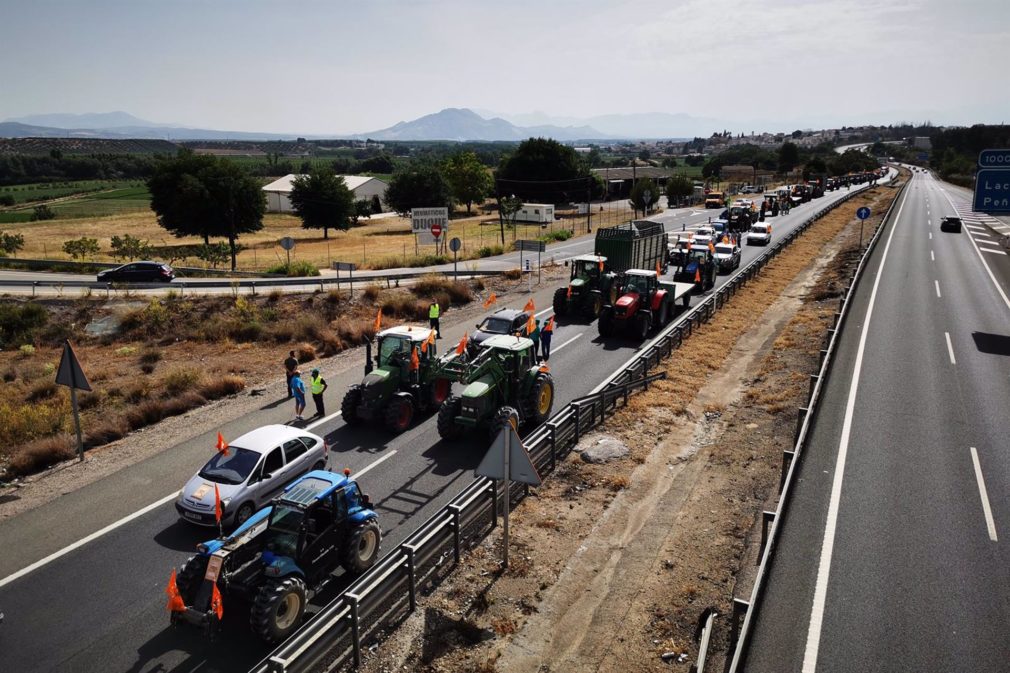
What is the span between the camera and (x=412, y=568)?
374 inches

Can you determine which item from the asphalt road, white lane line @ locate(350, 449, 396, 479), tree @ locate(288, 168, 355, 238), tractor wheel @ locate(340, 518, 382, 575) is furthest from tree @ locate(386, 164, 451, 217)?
tractor wheel @ locate(340, 518, 382, 575)

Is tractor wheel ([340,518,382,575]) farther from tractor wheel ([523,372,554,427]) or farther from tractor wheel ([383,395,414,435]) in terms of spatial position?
tractor wheel ([523,372,554,427])

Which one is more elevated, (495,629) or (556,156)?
(556,156)

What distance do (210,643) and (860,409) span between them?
1491 centimetres

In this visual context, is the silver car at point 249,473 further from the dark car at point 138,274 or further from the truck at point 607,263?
the dark car at point 138,274

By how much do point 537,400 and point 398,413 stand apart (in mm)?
3367

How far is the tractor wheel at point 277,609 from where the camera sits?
8516 mm

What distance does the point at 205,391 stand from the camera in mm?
19203

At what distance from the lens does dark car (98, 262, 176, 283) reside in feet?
122

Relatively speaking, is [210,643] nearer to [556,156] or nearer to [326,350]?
[326,350]

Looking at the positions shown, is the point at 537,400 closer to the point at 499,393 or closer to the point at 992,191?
the point at 499,393

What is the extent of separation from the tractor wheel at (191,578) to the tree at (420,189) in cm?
7928

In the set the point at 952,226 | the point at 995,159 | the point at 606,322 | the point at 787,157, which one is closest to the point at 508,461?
the point at 606,322

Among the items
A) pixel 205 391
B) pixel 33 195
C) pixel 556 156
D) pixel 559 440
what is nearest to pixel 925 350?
pixel 559 440
